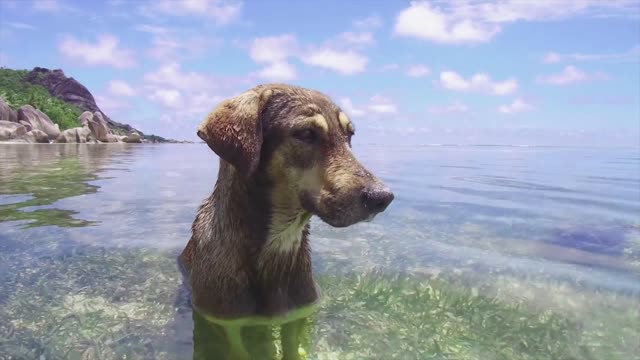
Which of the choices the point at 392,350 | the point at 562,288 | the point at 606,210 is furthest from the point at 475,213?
the point at 392,350

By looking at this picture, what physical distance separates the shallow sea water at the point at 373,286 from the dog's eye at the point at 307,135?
6.67 feet

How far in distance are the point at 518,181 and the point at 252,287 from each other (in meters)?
Result: 19.5

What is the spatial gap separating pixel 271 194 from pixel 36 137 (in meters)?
70.3

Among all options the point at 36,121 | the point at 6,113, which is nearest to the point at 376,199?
the point at 6,113

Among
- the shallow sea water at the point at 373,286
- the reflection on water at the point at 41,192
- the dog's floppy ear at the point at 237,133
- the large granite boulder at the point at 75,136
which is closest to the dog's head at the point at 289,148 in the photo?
the dog's floppy ear at the point at 237,133

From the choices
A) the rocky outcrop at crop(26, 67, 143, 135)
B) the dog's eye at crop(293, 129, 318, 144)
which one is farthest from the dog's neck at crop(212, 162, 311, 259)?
the rocky outcrop at crop(26, 67, 143, 135)

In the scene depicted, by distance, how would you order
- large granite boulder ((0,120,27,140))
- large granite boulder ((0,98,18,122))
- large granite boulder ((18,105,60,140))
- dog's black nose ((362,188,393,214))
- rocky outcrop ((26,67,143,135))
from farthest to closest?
rocky outcrop ((26,67,143,135)) → large granite boulder ((18,105,60,140)) → large granite boulder ((0,98,18,122)) → large granite boulder ((0,120,27,140)) → dog's black nose ((362,188,393,214))

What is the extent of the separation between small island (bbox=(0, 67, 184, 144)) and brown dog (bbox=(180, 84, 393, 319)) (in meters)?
64.9

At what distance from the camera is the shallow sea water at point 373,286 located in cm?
560

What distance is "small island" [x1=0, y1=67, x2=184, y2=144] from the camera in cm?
6725

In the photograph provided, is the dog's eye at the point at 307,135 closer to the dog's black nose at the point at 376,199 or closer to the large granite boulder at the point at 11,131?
the dog's black nose at the point at 376,199

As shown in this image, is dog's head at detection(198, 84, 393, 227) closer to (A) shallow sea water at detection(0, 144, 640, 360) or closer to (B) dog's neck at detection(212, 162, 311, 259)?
(B) dog's neck at detection(212, 162, 311, 259)

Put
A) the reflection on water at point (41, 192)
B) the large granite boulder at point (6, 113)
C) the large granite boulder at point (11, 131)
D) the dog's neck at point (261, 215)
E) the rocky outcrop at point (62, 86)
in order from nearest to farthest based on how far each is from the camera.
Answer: the dog's neck at point (261, 215) < the reflection on water at point (41, 192) < the large granite boulder at point (11, 131) < the large granite boulder at point (6, 113) < the rocky outcrop at point (62, 86)

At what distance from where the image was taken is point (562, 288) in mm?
7551
